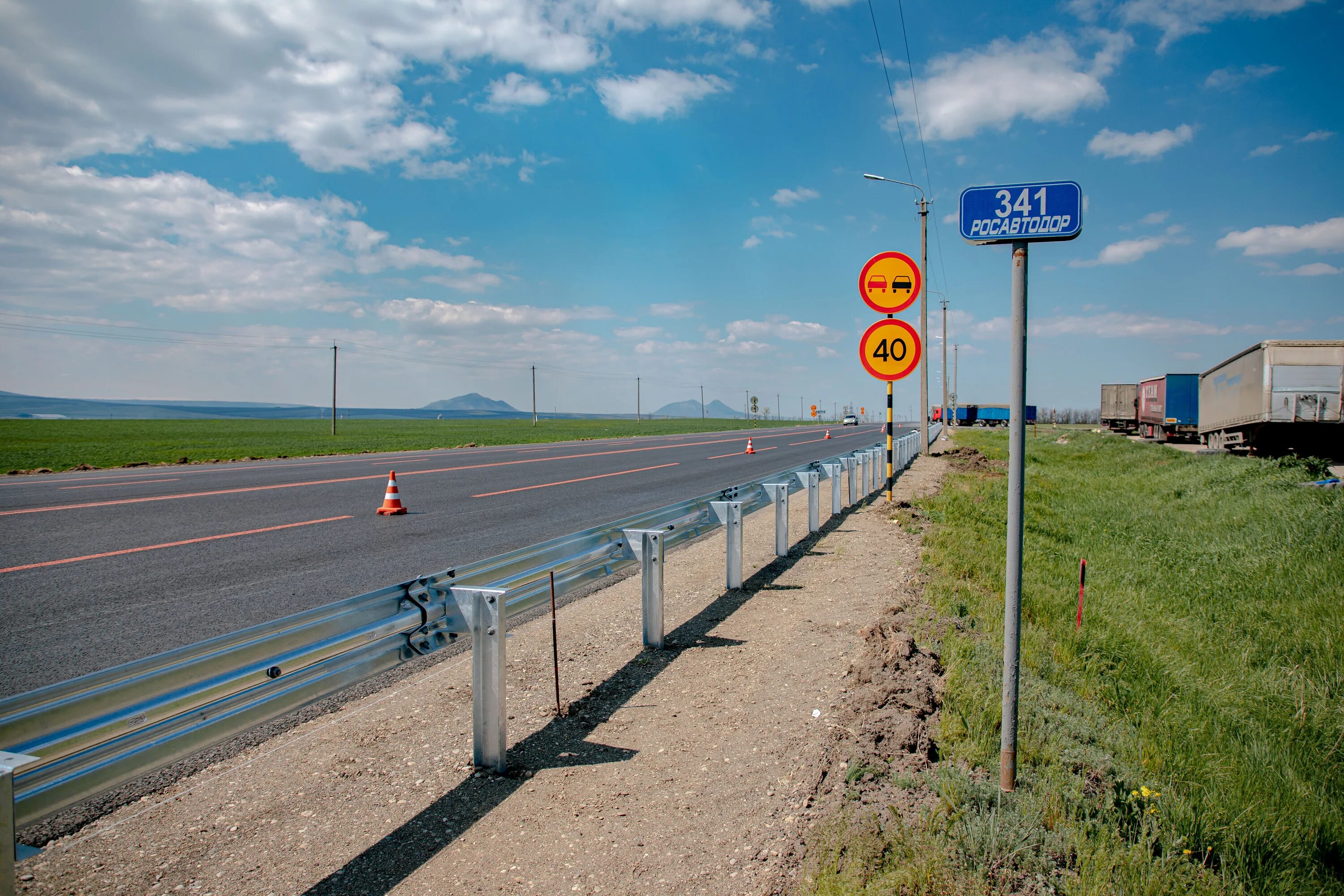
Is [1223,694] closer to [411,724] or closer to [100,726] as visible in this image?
[411,724]

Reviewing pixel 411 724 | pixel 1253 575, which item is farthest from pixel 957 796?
pixel 1253 575

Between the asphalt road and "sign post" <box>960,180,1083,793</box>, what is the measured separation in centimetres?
514

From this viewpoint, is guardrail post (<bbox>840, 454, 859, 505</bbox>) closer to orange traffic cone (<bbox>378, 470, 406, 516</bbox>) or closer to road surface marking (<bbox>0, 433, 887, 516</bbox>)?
orange traffic cone (<bbox>378, 470, 406, 516</bbox>)

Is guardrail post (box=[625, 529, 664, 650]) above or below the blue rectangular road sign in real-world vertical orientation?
A: below

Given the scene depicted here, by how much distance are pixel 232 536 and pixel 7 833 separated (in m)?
8.23

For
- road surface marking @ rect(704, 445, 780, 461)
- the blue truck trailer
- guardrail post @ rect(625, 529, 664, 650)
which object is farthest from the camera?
the blue truck trailer

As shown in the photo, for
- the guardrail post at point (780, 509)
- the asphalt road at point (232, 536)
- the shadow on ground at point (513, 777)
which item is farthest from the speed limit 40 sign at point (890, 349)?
the shadow on ground at point (513, 777)

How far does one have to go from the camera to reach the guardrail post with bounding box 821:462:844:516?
10844 millimetres

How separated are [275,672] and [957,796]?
2.64 meters

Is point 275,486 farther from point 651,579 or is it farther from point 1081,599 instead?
point 1081,599

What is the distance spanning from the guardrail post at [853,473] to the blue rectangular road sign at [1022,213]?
8.77 m

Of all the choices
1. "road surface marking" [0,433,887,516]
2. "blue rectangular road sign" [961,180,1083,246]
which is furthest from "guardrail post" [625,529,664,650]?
"road surface marking" [0,433,887,516]

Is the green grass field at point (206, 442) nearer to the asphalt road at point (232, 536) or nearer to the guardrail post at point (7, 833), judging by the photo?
the asphalt road at point (232, 536)

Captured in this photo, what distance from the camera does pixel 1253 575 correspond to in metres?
8.62
